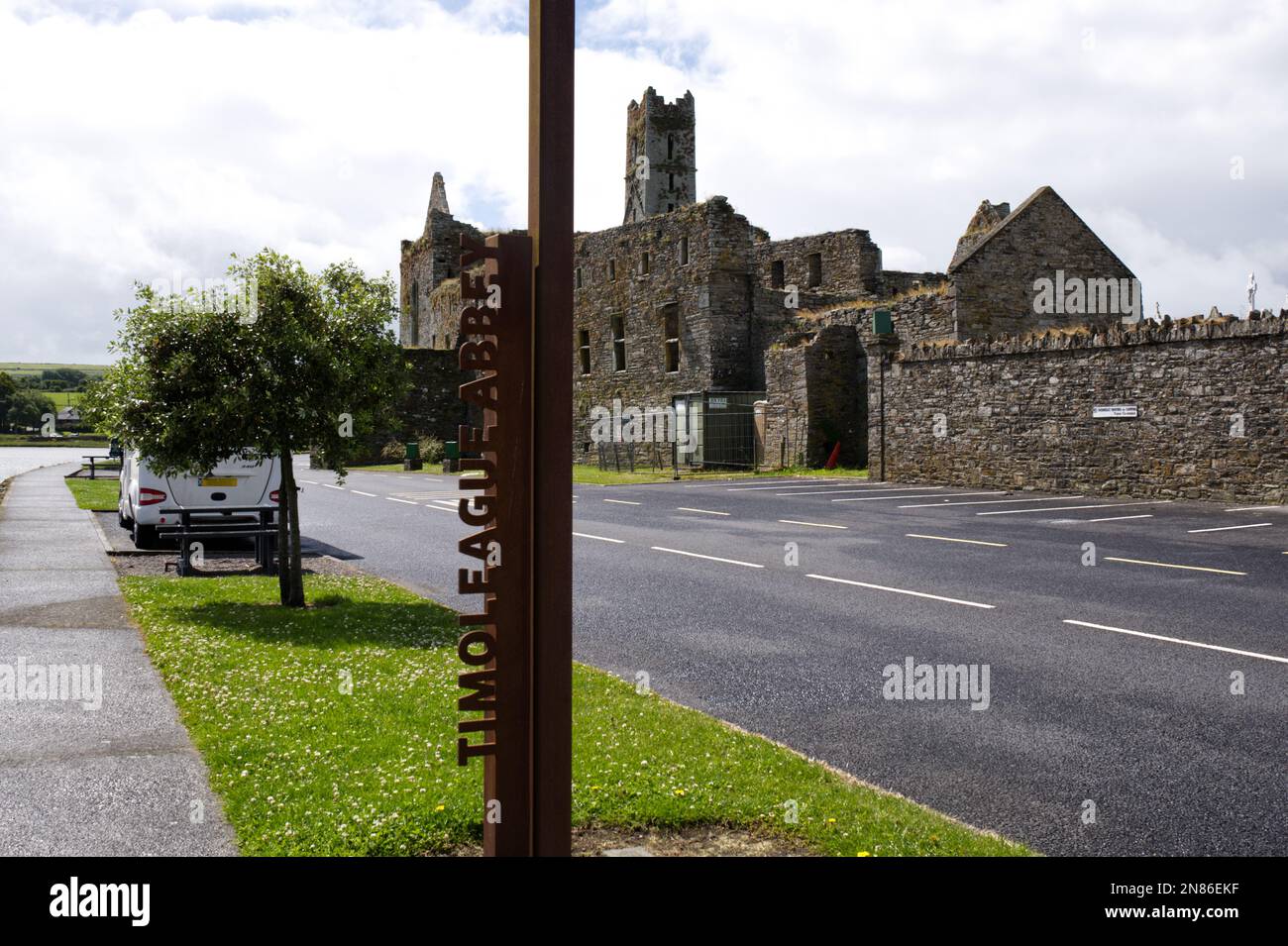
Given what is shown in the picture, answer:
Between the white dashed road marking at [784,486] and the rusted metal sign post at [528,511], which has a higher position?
the rusted metal sign post at [528,511]

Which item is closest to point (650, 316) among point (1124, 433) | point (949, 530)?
point (1124, 433)

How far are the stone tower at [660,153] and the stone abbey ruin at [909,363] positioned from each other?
13829 millimetres

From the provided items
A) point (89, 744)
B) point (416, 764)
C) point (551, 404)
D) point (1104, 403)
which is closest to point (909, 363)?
point (1104, 403)

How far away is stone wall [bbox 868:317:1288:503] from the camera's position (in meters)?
20.5

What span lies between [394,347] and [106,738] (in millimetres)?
5740

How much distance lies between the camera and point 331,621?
31.6 feet

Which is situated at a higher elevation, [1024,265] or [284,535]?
[1024,265]

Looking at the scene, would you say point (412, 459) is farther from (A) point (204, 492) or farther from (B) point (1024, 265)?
(A) point (204, 492)

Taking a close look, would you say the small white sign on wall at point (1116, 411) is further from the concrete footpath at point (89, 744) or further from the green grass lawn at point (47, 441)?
the green grass lawn at point (47, 441)

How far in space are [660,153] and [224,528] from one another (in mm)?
59830

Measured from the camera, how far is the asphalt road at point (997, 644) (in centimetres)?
520

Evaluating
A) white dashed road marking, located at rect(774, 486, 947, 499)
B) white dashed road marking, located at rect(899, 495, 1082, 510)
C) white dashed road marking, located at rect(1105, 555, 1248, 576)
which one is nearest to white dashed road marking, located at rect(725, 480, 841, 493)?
white dashed road marking, located at rect(774, 486, 947, 499)

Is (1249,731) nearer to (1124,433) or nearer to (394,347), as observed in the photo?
(394,347)

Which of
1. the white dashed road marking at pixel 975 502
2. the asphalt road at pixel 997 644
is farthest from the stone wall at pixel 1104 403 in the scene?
the asphalt road at pixel 997 644
